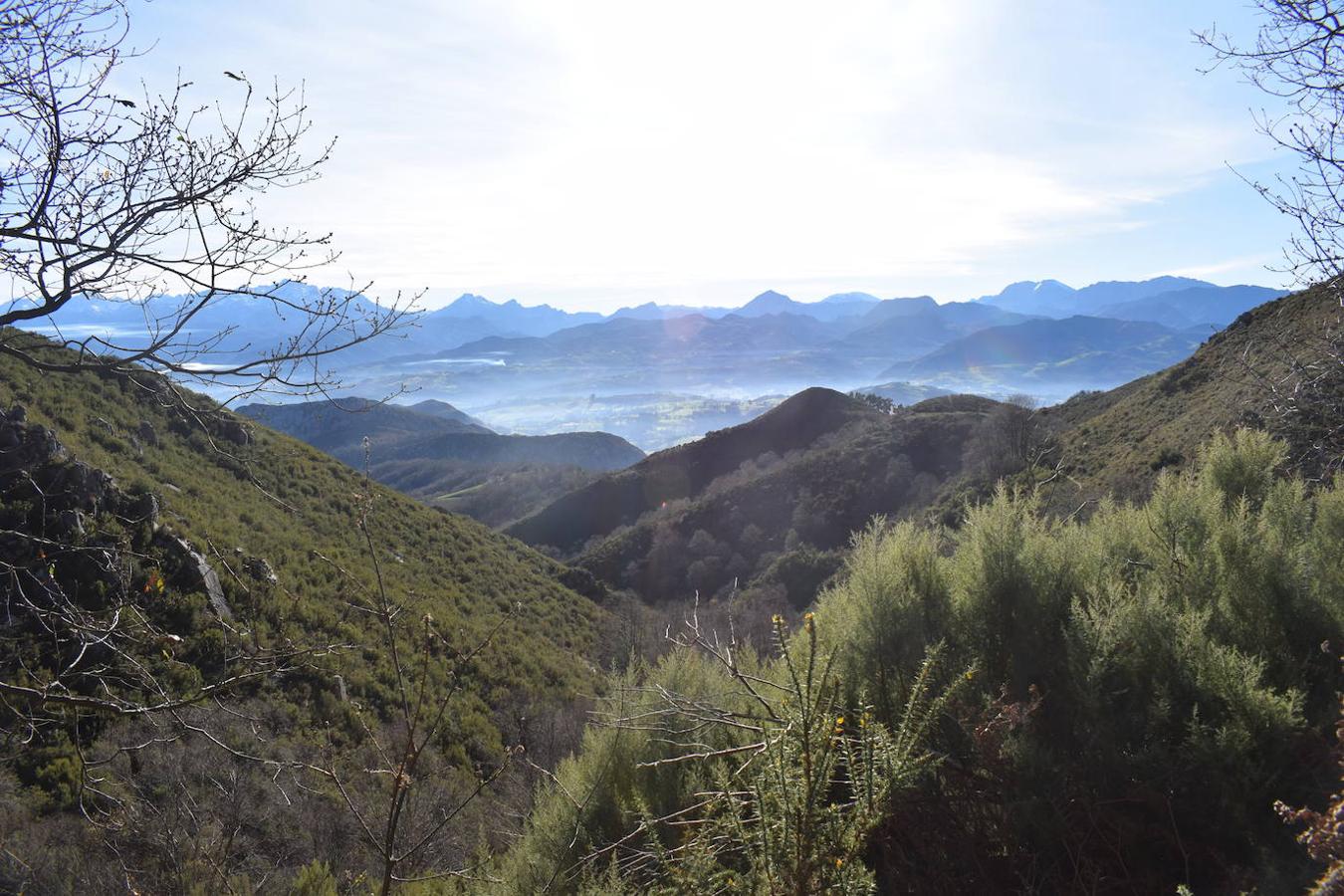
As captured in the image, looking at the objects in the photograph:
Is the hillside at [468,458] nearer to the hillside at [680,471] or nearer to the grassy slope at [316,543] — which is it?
the hillside at [680,471]

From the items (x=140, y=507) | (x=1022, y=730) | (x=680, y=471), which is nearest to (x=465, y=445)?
(x=680, y=471)

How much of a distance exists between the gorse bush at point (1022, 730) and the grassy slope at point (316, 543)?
7.91 meters

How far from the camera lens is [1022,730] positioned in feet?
10.2

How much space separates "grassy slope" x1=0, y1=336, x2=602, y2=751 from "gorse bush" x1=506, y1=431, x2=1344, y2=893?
7.91 metres

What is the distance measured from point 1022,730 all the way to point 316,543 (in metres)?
18.5

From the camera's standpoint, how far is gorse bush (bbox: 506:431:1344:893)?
2.17 metres

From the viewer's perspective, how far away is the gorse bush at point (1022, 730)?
2.17 metres

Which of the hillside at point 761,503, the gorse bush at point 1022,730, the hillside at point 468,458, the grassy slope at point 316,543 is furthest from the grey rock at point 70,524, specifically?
the hillside at point 468,458

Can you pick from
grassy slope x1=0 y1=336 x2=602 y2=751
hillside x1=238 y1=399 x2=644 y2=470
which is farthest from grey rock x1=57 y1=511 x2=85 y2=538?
hillside x1=238 y1=399 x2=644 y2=470

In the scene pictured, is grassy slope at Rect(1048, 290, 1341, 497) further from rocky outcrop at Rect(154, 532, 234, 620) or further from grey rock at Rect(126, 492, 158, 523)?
grey rock at Rect(126, 492, 158, 523)

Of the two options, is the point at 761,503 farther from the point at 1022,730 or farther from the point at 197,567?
the point at 1022,730

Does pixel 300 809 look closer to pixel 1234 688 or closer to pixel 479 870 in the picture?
pixel 479 870

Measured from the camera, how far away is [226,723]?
8891 millimetres

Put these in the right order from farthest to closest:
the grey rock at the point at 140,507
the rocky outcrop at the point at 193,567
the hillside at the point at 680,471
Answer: the hillside at the point at 680,471 → the grey rock at the point at 140,507 → the rocky outcrop at the point at 193,567
